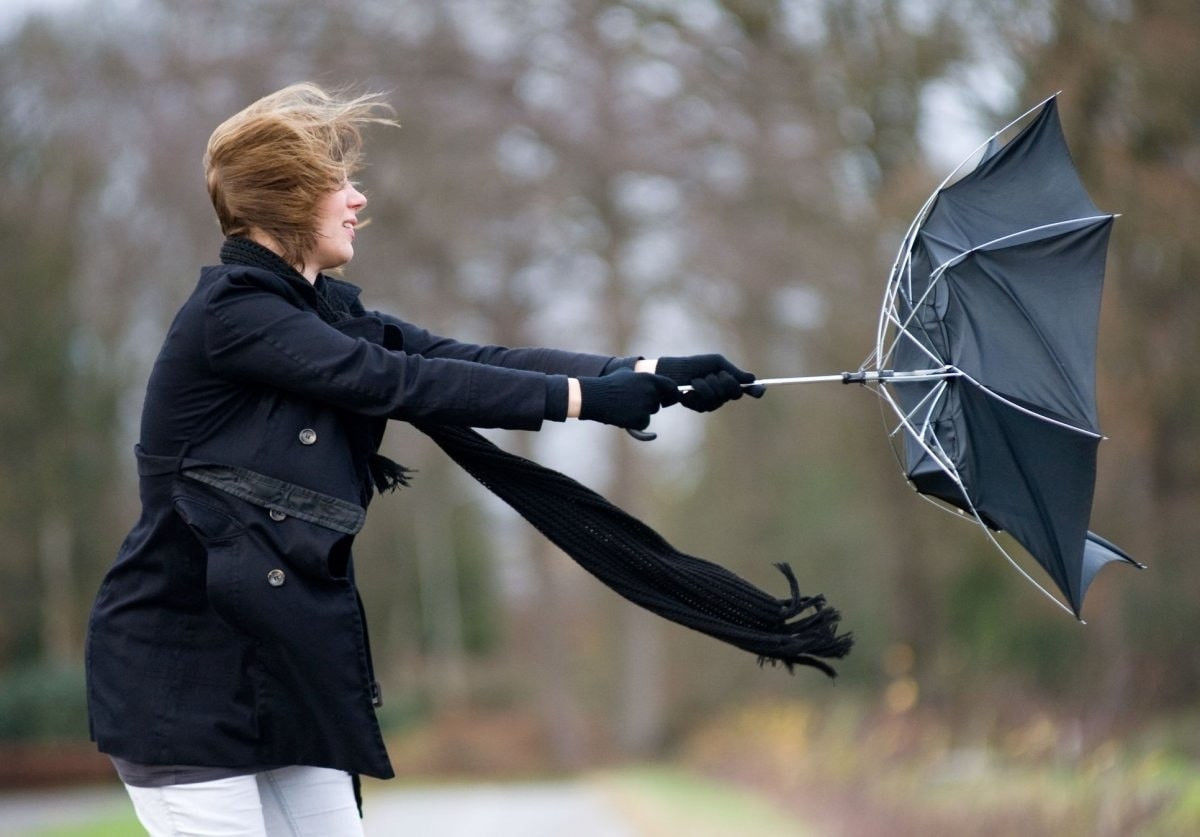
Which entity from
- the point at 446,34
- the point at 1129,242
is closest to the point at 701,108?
the point at 446,34

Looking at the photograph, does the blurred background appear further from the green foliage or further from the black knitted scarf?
the black knitted scarf

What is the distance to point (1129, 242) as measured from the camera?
603 inches

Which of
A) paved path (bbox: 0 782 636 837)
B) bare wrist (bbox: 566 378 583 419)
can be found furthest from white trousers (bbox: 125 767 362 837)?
paved path (bbox: 0 782 636 837)

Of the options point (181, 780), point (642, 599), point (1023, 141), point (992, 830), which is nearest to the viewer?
point (181, 780)

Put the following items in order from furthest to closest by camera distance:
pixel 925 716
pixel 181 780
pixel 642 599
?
pixel 925 716 → pixel 642 599 → pixel 181 780

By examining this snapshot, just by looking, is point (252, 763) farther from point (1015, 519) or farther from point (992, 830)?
point (992, 830)

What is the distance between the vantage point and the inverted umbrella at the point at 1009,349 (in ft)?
12.3

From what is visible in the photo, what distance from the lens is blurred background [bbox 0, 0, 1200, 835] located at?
47.2 ft

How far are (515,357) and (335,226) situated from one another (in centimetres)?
63

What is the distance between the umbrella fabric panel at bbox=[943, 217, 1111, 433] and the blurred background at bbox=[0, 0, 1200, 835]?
4886mm

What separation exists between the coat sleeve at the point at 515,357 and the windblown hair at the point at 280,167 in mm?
485

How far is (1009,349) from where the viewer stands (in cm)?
384

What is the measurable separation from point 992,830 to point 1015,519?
14.7ft

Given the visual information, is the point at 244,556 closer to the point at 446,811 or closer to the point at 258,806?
the point at 258,806
